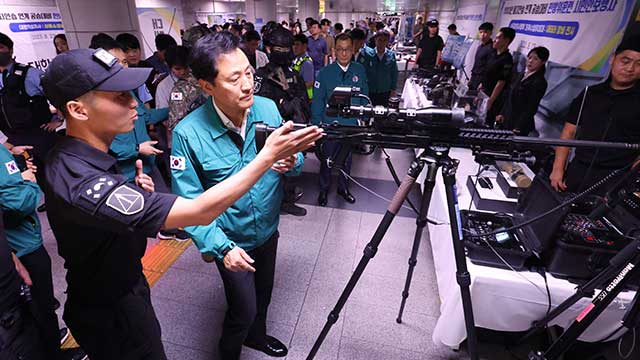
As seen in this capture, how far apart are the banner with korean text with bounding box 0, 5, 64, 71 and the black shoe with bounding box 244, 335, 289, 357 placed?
5.17m

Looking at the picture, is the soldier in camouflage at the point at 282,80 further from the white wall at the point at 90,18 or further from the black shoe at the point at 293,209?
Result: the white wall at the point at 90,18

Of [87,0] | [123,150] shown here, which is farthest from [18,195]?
[87,0]

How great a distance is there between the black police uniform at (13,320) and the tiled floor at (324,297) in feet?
2.64

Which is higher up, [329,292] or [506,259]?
[506,259]

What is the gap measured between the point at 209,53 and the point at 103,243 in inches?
31.1

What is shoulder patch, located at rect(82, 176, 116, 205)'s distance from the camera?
849 mm

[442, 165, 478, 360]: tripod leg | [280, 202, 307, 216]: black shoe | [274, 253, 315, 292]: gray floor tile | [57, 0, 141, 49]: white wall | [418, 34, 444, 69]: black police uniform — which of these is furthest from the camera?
[418, 34, 444, 69]: black police uniform

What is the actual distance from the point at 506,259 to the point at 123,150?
2.49 meters

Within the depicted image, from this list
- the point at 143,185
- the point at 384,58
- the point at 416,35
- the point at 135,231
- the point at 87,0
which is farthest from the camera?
the point at 416,35

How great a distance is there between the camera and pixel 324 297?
2246 mm

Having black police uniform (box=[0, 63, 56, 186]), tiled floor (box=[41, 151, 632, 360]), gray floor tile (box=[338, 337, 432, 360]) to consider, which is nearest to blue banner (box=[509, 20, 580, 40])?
tiled floor (box=[41, 151, 632, 360])

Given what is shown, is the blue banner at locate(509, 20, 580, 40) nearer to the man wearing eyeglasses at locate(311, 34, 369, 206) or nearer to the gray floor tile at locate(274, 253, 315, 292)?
the man wearing eyeglasses at locate(311, 34, 369, 206)

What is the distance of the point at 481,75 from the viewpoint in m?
4.82

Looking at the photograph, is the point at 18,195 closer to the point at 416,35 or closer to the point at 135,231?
the point at 135,231
